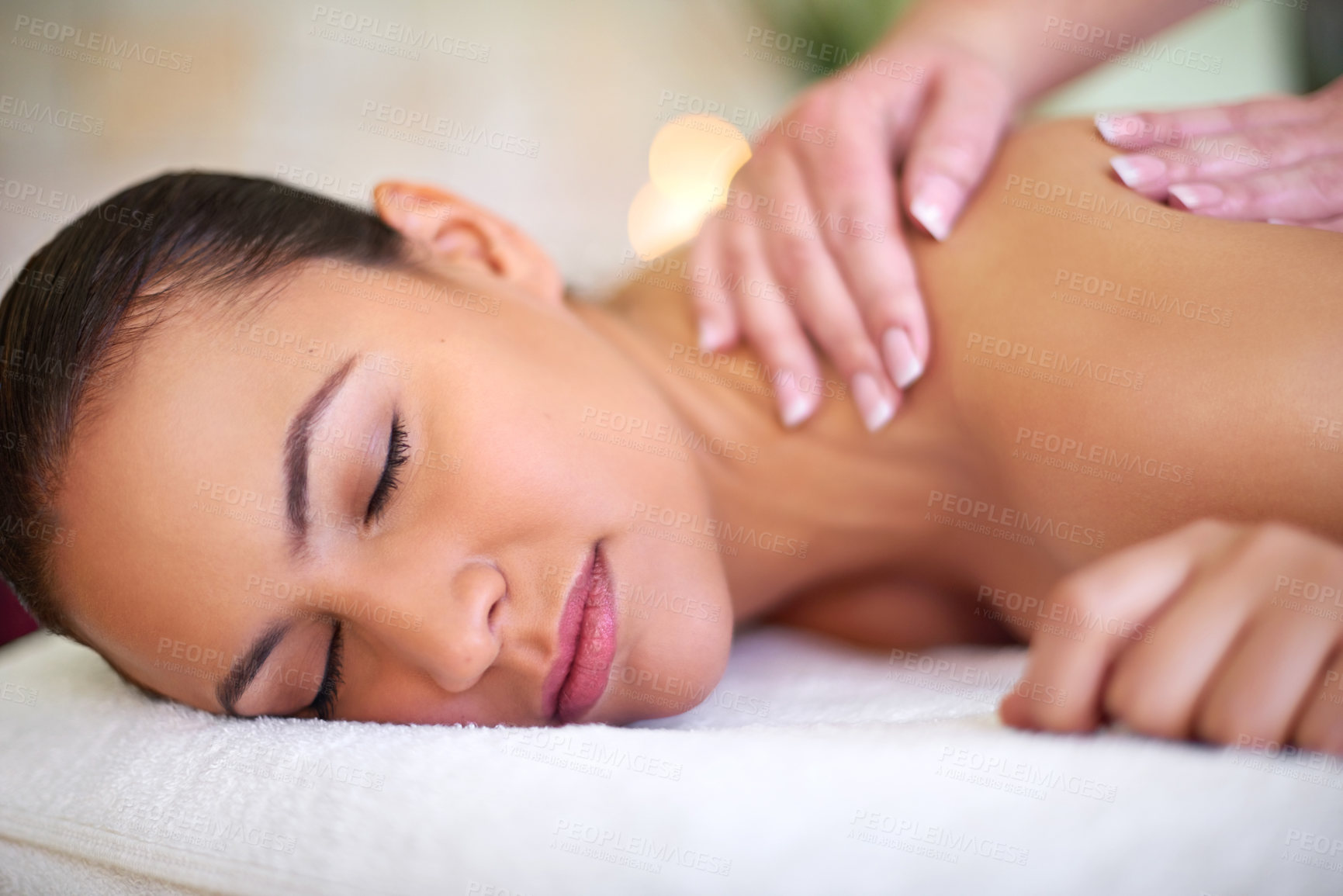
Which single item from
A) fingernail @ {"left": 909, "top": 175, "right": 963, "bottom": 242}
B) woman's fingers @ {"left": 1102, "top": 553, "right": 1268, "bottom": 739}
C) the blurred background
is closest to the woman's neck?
fingernail @ {"left": 909, "top": 175, "right": 963, "bottom": 242}

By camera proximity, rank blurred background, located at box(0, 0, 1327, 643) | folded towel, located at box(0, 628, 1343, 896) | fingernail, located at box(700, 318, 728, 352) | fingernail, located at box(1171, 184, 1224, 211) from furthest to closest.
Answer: blurred background, located at box(0, 0, 1327, 643)
fingernail, located at box(700, 318, 728, 352)
fingernail, located at box(1171, 184, 1224, 211)
folded towel, located at box(0, 628, 1343, 896)

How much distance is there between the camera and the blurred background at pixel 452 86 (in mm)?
1581

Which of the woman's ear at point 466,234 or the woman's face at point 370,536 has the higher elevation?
the woman's ear at point 466,234

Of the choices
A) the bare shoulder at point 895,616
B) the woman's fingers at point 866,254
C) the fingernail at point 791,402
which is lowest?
the bare shoulder at point 895,616

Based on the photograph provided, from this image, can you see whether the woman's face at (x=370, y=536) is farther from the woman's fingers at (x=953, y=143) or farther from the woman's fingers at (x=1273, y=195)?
the woman's fingers at (x=1273, y=195)

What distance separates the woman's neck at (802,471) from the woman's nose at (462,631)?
0.27 metres

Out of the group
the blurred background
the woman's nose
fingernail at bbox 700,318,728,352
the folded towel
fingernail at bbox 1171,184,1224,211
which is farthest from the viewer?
the blurred background

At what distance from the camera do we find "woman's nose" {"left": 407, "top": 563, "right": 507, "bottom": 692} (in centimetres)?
61

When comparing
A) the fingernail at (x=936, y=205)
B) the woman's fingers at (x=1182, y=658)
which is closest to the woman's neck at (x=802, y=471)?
the fingernail at (x=936, y=205)

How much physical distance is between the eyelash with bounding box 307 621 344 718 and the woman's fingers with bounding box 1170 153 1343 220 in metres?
0.85

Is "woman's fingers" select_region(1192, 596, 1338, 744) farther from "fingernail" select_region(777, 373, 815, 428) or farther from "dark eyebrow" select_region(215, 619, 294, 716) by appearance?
"dark eyebrow" select_region(215, 619, 294, 716)

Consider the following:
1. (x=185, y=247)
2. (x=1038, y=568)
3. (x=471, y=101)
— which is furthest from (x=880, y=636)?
(x=471, y=101)

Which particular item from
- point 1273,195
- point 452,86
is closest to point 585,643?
point 1273,195

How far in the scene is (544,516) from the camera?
0.68 metres
